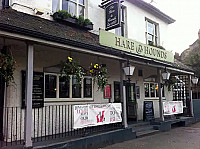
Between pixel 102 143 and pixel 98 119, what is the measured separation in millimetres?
794

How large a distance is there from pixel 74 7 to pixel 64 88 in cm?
353

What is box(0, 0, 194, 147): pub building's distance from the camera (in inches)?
212

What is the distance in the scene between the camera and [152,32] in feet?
41.5

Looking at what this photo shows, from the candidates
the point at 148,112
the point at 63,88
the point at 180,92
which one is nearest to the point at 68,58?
the point at 63,88

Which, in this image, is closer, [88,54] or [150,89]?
[88,54]

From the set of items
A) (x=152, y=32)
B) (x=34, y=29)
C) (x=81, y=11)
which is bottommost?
(x=34, y=29)

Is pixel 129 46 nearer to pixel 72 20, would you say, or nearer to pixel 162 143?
pixel 72 20

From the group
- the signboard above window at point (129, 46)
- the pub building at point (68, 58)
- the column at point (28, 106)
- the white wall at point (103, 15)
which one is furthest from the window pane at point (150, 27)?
the column at point (28, 106)

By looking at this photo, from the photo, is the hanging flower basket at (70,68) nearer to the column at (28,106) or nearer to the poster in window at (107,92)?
the column at (28,106)

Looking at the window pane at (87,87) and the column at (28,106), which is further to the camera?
the window pane at (87,87)

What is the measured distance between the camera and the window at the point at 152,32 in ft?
40.3

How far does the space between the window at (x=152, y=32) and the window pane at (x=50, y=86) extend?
6997mm

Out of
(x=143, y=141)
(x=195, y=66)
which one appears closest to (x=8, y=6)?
(x=143, y=141)

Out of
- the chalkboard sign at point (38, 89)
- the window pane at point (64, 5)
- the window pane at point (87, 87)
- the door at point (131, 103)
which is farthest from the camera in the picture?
the door at point (131, 103)
